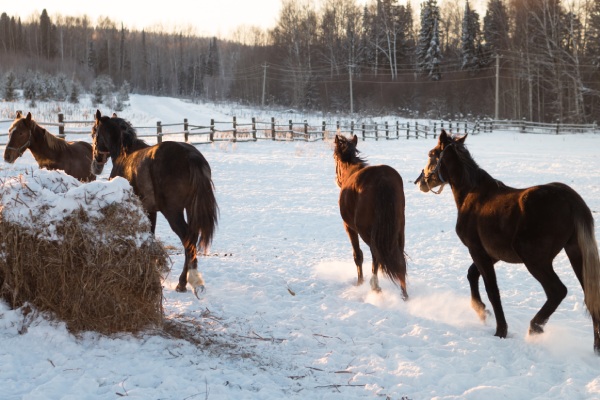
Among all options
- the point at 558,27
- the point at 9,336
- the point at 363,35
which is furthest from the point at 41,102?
the point at 558,27

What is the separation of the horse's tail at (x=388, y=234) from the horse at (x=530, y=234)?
742 mm

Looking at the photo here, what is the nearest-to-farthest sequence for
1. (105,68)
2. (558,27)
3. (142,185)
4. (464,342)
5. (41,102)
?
(464,342)
(142,185)
(41,102)
(558,27)
(105,68)

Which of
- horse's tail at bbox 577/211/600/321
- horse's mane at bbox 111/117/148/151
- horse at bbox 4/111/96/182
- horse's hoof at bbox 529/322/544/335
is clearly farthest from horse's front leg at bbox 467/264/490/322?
horse at bbox 4/111/96/182

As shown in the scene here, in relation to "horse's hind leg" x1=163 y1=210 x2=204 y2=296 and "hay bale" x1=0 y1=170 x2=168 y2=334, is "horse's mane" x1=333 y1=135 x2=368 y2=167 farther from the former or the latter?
"hay bale" x1=0 y1=170 x2=168 y2=334

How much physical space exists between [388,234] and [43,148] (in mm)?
6665

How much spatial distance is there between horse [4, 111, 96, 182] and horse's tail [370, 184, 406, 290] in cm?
565

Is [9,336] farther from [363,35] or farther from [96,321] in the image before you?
[363,35]

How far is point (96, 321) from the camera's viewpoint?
3.83 meters

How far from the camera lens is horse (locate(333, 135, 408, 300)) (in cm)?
536

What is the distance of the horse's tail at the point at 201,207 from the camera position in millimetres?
5398

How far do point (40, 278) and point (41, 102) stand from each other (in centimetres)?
4035

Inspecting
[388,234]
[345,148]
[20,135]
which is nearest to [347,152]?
[345,148]

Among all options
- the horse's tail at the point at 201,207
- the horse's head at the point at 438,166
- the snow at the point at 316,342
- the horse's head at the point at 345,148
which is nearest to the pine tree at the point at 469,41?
the snow at the point at 316,342

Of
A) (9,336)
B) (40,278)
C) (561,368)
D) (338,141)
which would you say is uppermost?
(338,141)
